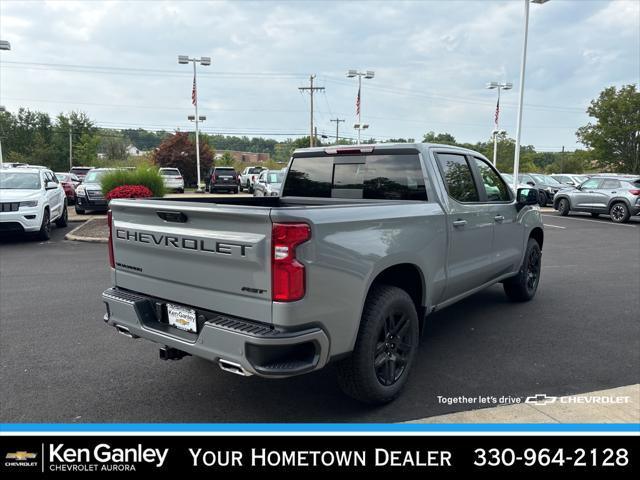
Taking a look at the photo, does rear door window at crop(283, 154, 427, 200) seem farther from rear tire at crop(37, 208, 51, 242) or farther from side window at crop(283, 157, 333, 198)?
rear tire at crop(37, 208, 51, 242)

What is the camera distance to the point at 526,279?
6.19m

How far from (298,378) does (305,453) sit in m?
1.18

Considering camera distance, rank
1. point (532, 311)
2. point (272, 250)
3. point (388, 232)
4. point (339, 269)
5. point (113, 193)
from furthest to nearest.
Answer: point (113, 193), point (532, 311), point (388, 232), point (339, 269), point (272, 250)

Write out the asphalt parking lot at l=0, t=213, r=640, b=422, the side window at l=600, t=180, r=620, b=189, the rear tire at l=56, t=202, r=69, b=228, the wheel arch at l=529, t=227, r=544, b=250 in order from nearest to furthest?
the asphalt parking lot at l=0, t=213, r=640, b=422, the wheel arch at l=529, t=227, r=544, b=250, the rear tire at l=56, t=202, r=69, b=228, the side window at l=600, t=180, r=620, b=189

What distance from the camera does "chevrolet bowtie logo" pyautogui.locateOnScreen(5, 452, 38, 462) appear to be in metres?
2.78

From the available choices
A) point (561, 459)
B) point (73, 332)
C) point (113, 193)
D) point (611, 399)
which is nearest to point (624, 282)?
point (611, 399)

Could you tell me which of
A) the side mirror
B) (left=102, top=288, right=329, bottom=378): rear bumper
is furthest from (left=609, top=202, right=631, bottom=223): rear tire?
(left=102, top=288, right=329, bottom=378): rear bumper

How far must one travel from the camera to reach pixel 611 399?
11.7 feet

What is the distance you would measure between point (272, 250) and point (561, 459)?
2045 millimetres

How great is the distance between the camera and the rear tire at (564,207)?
19375 mm

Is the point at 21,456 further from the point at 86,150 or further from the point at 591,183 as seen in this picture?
the point at 86,150

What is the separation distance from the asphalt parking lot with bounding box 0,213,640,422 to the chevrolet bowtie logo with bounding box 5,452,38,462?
1.58 ft

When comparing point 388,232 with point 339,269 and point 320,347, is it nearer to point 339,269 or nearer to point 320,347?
point 339,269

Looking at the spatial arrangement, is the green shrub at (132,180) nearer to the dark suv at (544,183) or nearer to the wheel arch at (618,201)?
the wheel arch at (618,201)
